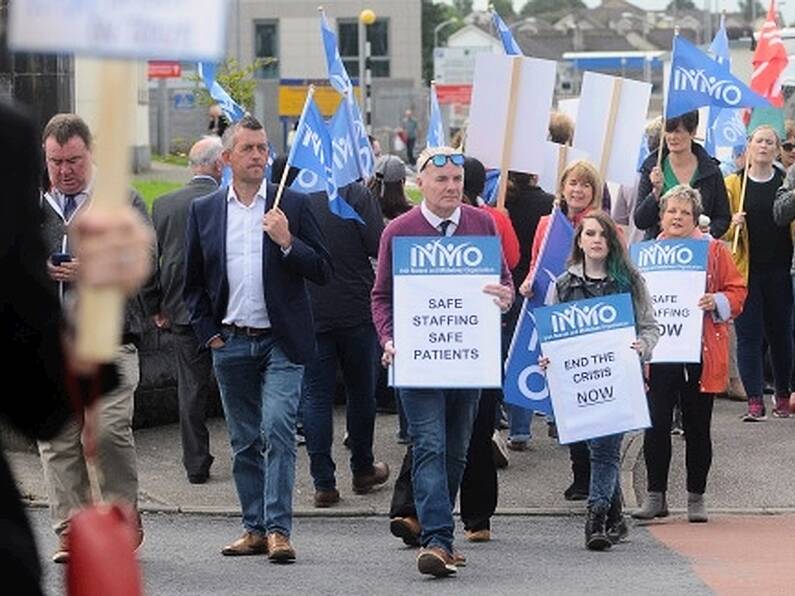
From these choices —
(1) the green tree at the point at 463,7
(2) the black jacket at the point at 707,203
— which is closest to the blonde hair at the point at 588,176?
(2) the black jacket at the point at 707,203

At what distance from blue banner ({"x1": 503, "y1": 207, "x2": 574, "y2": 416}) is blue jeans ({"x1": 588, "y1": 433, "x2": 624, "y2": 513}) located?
1.91 feet

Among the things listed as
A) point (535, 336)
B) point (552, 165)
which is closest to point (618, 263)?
point (535, 336)

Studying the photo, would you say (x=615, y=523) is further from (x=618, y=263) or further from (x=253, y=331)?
(x=253, y=331)

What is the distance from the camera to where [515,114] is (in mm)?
12227

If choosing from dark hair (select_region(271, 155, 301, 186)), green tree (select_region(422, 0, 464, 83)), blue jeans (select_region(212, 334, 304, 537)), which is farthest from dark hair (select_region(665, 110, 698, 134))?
green tree (select_region(422, 0, 464, 83))

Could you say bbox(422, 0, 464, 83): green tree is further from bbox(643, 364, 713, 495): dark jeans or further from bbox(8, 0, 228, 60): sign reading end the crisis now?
bbox(8, 0, 228, 60): sign reading end the crisis now

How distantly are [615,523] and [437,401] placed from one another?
4.26ft

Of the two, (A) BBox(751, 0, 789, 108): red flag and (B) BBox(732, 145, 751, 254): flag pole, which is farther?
(A) BBox(751, 0, 789, 108): red flag

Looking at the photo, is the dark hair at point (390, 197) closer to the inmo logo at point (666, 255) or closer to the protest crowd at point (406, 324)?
the protest crowd at point (406, 324)

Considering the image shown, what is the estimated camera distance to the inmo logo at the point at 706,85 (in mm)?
13828

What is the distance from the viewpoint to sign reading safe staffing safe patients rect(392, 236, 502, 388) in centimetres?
953

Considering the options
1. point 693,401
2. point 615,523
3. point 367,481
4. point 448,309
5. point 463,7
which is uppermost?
point 463,7

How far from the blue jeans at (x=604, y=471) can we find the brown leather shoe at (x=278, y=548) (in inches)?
55.1

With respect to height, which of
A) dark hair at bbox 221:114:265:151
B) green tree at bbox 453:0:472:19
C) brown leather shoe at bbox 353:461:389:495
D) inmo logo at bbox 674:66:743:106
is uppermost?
green tree at bbox 453:0:472:19
